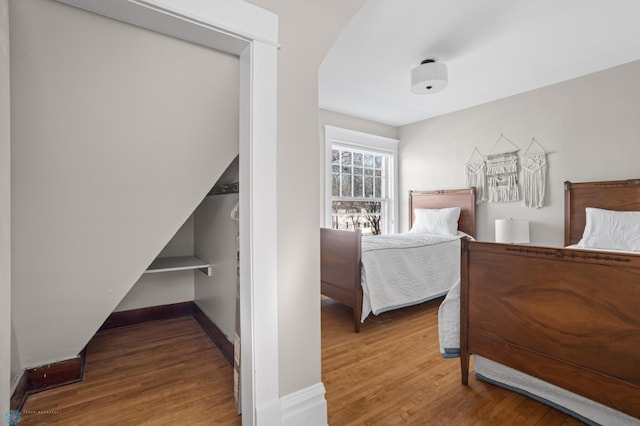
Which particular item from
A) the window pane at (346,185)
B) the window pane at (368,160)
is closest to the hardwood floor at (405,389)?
the window pane at (346,185)

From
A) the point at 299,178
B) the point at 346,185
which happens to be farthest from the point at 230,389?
the point at 346,185

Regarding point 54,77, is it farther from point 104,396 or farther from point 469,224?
point 469,224

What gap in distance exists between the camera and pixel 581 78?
3.30 metres

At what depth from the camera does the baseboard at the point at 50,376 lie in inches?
70.0

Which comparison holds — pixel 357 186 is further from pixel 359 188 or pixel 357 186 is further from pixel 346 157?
pixel 346 157

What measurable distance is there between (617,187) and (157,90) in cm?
404

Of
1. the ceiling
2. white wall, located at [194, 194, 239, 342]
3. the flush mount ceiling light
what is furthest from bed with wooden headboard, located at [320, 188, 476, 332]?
the ceiling

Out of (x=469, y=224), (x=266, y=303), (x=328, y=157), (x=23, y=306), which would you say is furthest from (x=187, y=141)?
(x=469, y=224)

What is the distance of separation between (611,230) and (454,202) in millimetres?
1811

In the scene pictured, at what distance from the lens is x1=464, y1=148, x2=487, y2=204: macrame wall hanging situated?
4.14 metres

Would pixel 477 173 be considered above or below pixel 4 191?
above

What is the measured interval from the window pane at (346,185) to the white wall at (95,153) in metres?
3.09

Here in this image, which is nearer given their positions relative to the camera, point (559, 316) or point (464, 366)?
point (559, 316)

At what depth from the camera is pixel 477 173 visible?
13.8ft
